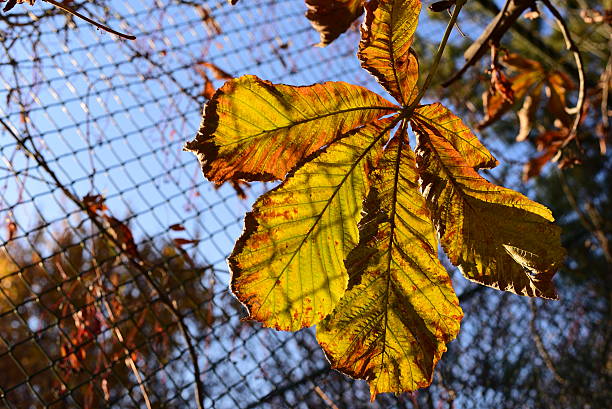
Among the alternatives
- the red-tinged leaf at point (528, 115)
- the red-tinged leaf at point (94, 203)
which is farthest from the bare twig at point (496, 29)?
the red-tinged leaf at point (94, 203)

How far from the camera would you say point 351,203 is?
18.8 inches

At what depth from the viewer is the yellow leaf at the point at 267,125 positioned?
449mm

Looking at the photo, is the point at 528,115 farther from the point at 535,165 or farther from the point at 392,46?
the point at 392,46

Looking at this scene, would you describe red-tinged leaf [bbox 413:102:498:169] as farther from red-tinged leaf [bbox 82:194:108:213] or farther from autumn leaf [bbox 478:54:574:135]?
red-tinged leaf [bbox 82:194:108:213]

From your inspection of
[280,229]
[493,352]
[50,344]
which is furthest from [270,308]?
[50,344]

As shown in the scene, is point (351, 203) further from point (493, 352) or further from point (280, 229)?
point (493, 352)

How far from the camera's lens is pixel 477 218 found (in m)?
0.50

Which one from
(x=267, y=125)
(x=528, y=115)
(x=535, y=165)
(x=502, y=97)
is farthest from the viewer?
(x=535, y=165)

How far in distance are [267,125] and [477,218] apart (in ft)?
0.70

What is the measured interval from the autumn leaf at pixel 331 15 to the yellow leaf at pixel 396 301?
0.14 m

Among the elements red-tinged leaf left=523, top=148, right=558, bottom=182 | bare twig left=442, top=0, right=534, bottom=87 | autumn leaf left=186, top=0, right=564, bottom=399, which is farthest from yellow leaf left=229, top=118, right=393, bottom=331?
red-tinged leaf left=523, top=148, right=558, bottom=182

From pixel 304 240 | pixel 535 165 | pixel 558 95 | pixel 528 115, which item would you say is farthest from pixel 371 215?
pixel 535 165

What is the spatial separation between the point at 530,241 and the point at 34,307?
226 inches

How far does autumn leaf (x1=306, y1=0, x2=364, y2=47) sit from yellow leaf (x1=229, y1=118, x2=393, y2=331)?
0.14 metres
